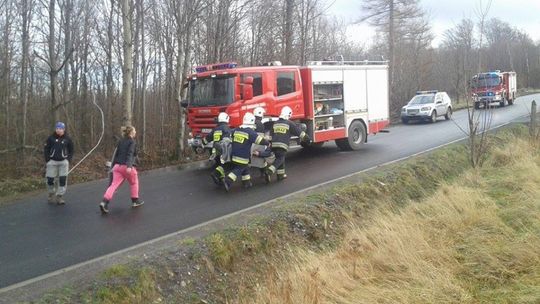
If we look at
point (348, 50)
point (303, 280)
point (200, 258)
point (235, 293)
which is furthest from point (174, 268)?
point (348, 50)

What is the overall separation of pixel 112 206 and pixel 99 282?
3974 millimetres

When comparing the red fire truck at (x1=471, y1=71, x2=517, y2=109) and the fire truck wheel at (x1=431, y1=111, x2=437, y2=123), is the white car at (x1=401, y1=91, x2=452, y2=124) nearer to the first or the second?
the fire truck wheel at (x1=431, y1=111, x2=437, y2=123)

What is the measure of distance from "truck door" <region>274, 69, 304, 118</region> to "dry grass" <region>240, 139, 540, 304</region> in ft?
18.0

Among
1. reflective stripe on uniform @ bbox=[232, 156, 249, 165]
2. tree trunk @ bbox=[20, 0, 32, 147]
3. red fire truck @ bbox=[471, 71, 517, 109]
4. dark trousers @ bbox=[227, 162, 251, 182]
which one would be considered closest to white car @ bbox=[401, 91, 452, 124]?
red fire truck @ bbox=[471, 71, 517, 109]

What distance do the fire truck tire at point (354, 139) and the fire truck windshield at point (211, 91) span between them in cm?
456

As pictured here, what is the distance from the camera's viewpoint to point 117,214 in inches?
316

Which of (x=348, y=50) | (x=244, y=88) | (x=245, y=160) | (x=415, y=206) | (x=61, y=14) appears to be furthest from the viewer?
(x=348, y=50)

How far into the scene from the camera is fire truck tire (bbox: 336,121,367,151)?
15.3 metres

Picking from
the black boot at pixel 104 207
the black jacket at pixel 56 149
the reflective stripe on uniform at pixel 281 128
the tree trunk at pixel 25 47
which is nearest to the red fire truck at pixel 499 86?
the reflective stripe on uniform at pixel 281 128

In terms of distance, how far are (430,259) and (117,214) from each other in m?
5.03

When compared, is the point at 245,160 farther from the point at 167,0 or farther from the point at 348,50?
the point at 348,50

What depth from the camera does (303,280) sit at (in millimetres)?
5438

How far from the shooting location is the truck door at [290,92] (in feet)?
43.5

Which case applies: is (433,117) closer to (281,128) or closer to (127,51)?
(281,128)
